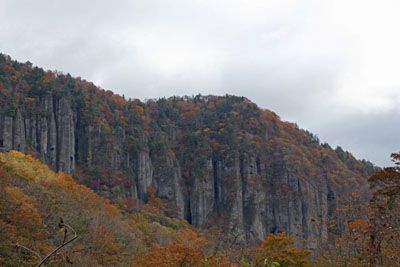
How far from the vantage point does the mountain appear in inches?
4766

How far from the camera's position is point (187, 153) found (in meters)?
153

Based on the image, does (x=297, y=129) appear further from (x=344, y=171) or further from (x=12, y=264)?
(x=12, y=264)

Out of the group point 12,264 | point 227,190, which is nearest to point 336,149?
point 227,190

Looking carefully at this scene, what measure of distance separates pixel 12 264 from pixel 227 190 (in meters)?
115

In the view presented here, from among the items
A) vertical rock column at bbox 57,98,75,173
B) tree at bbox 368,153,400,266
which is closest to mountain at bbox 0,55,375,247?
vertical rock column at bbox 57,98,75,173

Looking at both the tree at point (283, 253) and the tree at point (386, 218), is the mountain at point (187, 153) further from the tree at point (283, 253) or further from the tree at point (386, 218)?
the tree at point (386, 218)

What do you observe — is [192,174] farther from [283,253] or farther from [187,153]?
[283,253]

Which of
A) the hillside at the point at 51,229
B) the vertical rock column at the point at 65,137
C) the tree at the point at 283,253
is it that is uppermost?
the vertical rock column at the point at 65,137

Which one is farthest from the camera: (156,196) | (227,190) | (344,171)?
(344,171)

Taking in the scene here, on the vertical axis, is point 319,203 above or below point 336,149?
below

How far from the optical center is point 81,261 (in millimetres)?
36156

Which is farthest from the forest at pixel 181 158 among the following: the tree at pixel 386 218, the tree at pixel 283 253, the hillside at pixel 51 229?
the tree at pixel 386 218

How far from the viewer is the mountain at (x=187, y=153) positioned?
121062 mm

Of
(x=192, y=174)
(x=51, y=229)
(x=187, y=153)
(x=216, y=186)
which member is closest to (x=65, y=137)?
(x=192, y=174)
